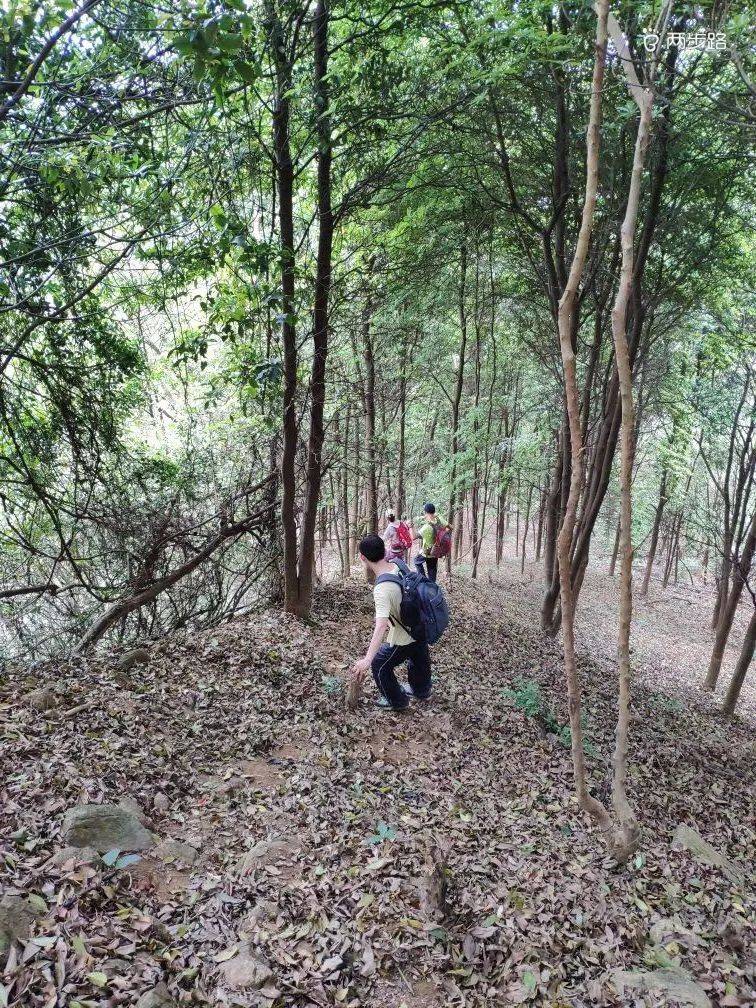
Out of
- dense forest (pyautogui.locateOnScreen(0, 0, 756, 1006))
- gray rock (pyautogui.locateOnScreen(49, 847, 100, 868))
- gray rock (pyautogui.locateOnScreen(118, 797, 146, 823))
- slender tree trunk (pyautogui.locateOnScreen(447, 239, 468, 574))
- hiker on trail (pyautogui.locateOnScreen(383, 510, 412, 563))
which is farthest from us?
slender tree trunk (pyautogui.locateOnScreen(447, 239, 468, 574))

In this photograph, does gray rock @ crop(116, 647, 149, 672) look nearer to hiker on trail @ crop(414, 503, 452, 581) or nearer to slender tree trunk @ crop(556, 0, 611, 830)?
slender tree trunk @ crop(556, 0, 611, 830)

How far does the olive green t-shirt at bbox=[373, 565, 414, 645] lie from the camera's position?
18.2 ft

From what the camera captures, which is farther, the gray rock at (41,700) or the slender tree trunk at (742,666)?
the slender tree trunk at (742,666)

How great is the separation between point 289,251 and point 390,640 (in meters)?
3.98

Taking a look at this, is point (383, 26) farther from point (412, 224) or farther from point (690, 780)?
point (690, 780)

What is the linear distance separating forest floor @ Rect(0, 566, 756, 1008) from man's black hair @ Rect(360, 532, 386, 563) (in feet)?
6.28

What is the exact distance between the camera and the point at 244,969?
10.1 feet

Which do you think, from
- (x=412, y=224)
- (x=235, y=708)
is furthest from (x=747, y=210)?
(x=235, y=708)

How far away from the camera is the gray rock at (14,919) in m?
2.72

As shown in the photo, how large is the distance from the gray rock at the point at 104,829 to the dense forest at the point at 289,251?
1.02 metres

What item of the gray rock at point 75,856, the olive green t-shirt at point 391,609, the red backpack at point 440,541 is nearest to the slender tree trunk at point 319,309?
the red backpack at point 440,541

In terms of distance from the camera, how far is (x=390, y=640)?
5895mm

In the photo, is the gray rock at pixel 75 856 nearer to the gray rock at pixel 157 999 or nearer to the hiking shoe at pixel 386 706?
the gray rock at pixel 157 999

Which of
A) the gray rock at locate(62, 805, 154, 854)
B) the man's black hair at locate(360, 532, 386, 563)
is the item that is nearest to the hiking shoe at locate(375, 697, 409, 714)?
the man's black hair at locate(360, 532, 386, 563)
